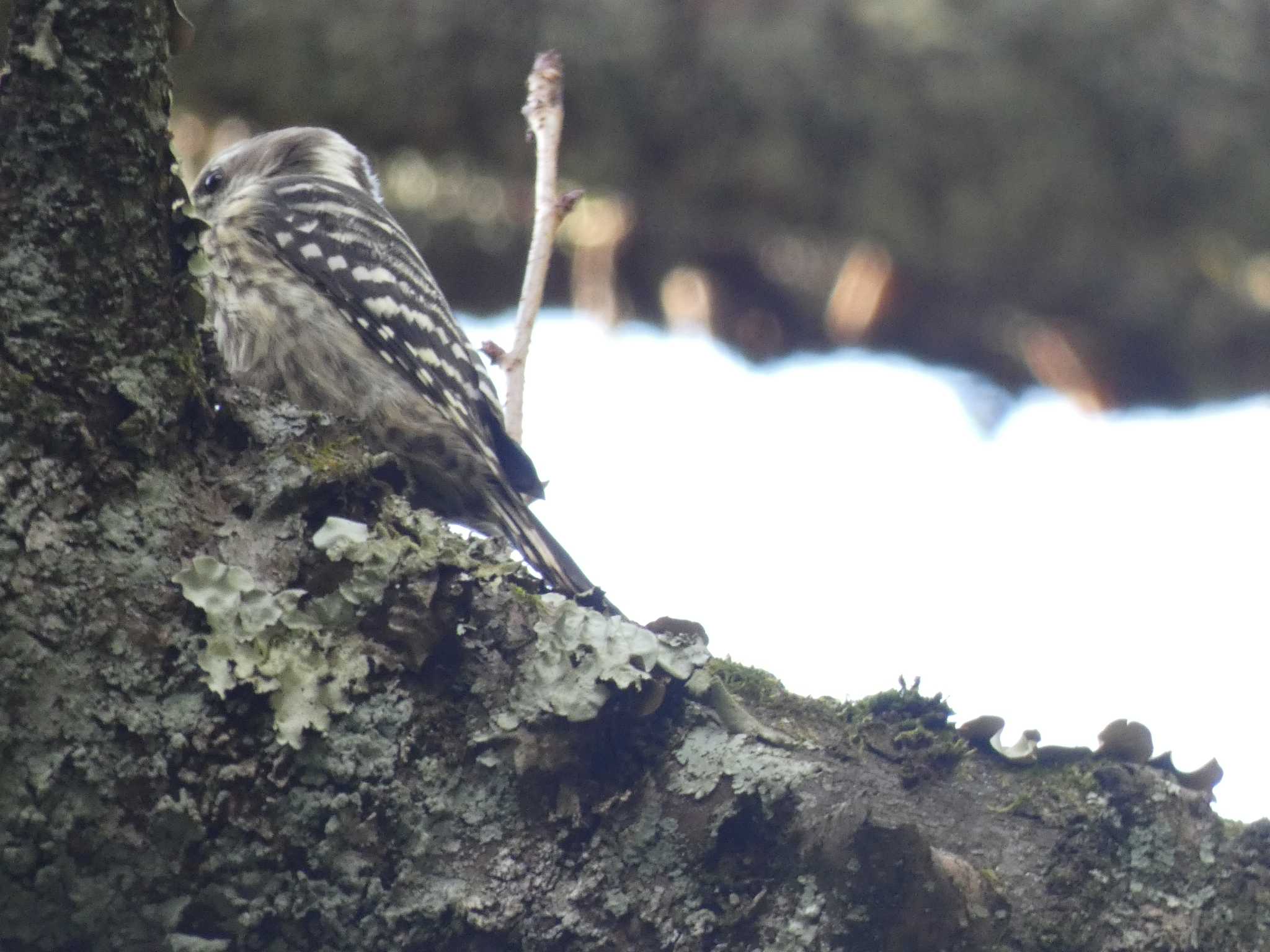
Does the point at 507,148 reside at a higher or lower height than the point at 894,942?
higher

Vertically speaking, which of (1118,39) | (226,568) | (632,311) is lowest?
(226,568)

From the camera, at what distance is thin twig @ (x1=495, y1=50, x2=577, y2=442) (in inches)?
107

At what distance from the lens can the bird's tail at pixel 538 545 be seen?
3.15 metres

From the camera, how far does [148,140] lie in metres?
1.68

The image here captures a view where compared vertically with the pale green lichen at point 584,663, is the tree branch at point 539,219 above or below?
above

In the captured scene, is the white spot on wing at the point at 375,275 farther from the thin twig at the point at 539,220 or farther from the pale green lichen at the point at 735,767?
the pale green lichen at the point at 735,767

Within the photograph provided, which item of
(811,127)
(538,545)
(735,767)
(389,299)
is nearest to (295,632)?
(735,767)

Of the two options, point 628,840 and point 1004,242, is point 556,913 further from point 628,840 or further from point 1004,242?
point 1004,242

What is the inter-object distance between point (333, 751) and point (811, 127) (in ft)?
13.9

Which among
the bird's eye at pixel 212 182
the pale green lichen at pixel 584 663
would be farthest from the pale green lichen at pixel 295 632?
the bird's eye at pixel 212 182

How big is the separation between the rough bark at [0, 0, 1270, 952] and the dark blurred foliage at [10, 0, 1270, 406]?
3.55 meters

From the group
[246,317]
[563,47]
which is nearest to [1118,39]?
[563,47]

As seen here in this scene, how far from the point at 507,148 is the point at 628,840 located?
4047 millimetres

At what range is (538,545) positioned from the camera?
321cm
